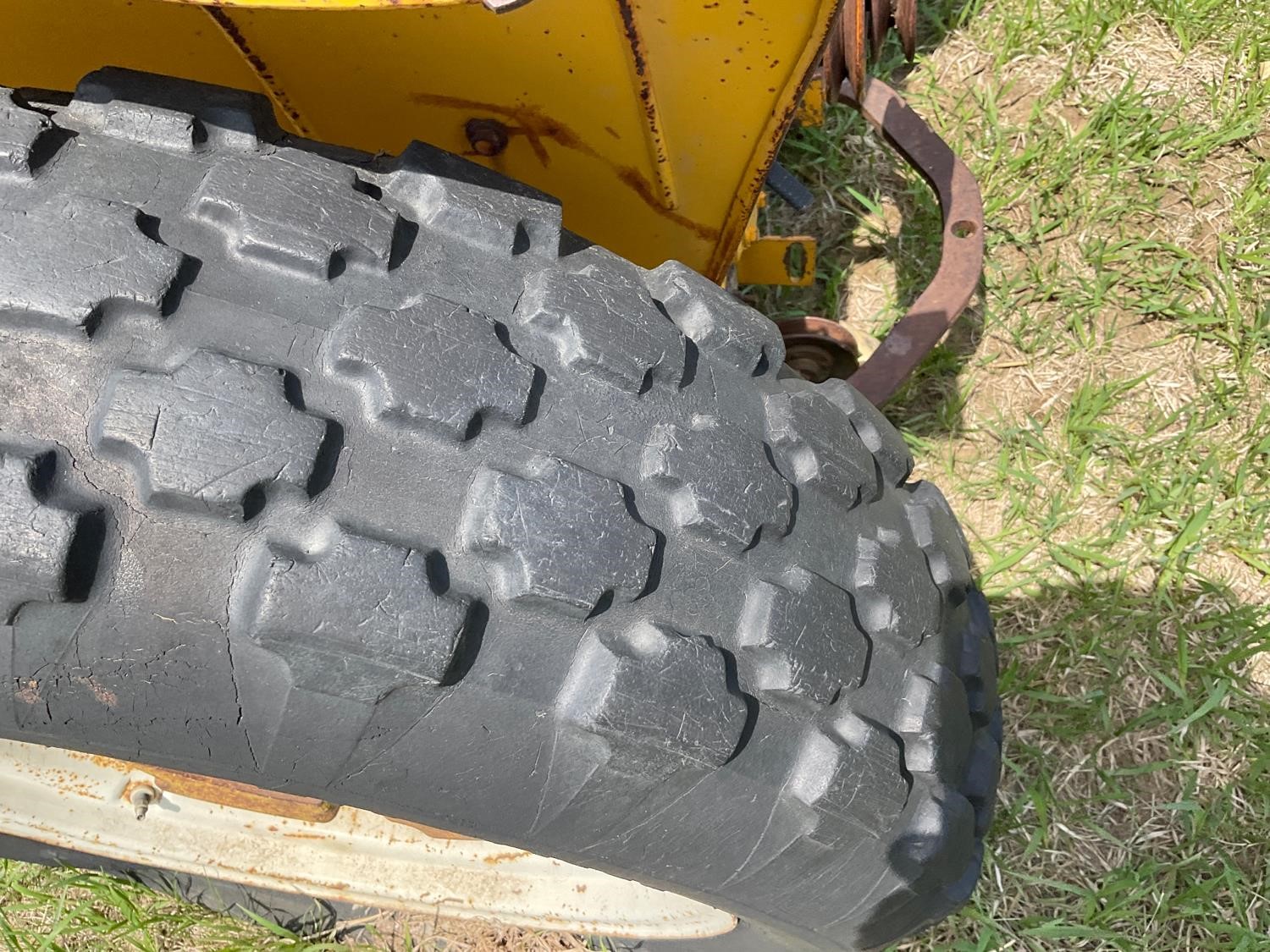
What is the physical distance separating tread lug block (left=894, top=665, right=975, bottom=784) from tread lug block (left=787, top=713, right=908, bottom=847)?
27 mm

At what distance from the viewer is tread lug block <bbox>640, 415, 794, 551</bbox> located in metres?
0.86

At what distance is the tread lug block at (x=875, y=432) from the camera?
42.3 inches

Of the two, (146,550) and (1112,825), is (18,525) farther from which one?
(1112,825)

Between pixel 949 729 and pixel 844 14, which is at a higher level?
pixel 844 14

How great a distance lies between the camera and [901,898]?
1003mm

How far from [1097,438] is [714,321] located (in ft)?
3.91

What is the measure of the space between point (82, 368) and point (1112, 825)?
1.57 meters

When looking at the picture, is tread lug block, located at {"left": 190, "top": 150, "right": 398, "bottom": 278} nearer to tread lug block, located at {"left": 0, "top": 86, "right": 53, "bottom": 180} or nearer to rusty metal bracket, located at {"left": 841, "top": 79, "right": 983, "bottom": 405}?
tread lug block, located at {"left": 0, "top": 86, "right": 53, "bottom": 180}

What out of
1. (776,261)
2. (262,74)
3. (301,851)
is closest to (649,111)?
(262,74)

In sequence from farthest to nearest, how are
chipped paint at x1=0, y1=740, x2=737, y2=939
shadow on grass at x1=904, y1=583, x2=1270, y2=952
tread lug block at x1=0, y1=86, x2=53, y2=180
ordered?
shadow on grass at x1=904, y1=583, x2=1270, y2=952 → chipped paint at x1=0, y1=740, x2=737, y2=939 → tread lug block at x1=0, y1=86, x2=53, y2=180

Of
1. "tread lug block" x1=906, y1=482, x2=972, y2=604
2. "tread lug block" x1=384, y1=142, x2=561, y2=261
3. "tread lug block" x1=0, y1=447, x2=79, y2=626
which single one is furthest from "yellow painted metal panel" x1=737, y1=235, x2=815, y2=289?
"tread lug block" x1=0, y1=447, x2=79, y2=626

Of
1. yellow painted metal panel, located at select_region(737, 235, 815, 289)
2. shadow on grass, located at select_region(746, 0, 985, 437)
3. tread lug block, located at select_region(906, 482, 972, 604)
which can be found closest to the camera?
tread lug block, located at select_region(906, 482, 972, 604)

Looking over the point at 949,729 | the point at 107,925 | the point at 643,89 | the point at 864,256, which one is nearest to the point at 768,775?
the point at 949,729

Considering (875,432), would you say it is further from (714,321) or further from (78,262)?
(78,262)
